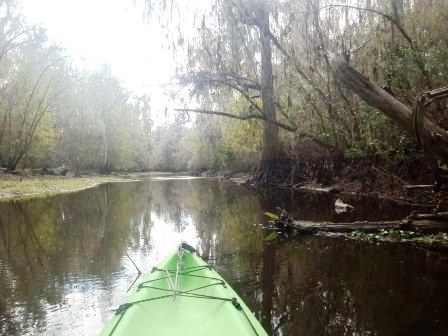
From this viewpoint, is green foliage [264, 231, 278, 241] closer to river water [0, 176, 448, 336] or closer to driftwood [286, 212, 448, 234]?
river water [0, 176, 448, 336]

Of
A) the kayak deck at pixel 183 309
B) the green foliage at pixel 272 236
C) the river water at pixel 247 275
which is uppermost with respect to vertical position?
the kayak deck at pixel 183 309

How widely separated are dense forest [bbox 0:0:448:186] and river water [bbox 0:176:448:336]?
8.33 ft

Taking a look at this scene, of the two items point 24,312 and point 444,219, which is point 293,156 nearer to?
point 444,219

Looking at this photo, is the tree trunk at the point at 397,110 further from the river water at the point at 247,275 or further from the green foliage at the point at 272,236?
the green foliage at the point at 272,236

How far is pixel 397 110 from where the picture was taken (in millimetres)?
6867

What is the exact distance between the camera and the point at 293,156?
78.1 ft

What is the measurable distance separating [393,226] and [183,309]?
5.37 meters

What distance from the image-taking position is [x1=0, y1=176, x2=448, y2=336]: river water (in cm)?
406

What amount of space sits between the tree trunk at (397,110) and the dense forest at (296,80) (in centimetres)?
2

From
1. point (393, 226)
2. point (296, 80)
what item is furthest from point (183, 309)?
point (296, 80)

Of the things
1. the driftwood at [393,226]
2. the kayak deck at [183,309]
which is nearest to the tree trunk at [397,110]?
the driftwood at [393,226]

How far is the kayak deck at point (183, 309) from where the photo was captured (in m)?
3.04

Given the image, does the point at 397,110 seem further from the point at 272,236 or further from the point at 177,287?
the point at 177,287

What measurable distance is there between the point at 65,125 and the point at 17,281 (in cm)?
3414
